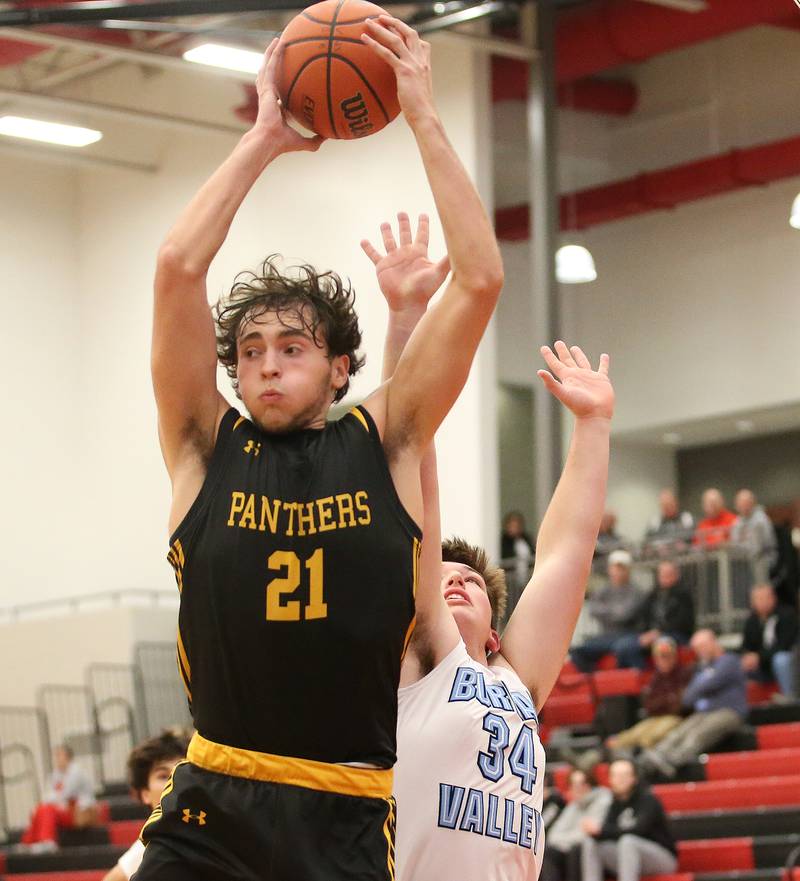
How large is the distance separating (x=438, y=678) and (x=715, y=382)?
16462 millimetres

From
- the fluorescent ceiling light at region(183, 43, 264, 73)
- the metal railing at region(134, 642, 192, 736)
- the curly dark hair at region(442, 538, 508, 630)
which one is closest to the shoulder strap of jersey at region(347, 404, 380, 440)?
the curly dark hair at region(442, 538, 508, 630)

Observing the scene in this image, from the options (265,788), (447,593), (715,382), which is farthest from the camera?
(715,382)

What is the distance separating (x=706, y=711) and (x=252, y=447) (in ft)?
35.8

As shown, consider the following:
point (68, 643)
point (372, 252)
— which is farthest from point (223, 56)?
point (372, 252)

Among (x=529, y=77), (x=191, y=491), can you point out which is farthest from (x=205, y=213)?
(x=529, y=77)

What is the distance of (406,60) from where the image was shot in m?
3.42

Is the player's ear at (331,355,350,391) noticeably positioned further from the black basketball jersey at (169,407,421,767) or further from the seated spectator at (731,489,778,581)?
the seated spectator at (731,489,778,581)

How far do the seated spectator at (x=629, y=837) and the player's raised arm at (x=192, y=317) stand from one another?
8313 millimetres

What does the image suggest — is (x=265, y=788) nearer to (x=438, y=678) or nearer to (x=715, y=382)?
(x=438, y=678)

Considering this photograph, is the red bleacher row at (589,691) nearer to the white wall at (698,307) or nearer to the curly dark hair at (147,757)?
the white wall at (698,307)

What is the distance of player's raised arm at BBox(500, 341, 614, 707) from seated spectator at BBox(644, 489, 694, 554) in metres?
12.6

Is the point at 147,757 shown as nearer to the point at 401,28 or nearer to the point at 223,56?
the point at 401,28

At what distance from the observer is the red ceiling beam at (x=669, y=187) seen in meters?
18.2

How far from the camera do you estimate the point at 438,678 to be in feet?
12.6
